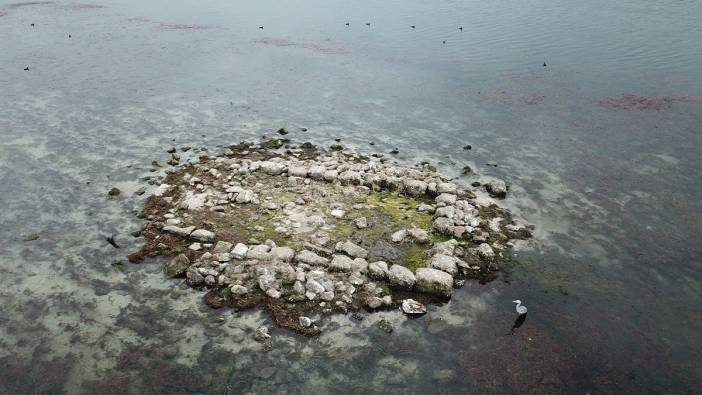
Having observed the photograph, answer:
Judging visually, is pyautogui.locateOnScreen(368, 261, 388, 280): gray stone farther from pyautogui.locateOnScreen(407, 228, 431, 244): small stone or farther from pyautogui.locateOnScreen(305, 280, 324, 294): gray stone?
pyautogui.locateOnScreen(407, 228, 431, 244): small stone

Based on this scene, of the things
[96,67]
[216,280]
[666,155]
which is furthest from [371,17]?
[216,280]

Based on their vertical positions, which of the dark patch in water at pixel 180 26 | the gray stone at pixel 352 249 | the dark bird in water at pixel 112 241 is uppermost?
the dark patch in water at pixel 180 26

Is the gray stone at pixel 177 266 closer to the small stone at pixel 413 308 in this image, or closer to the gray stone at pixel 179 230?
the gray stone at pixel 179 230

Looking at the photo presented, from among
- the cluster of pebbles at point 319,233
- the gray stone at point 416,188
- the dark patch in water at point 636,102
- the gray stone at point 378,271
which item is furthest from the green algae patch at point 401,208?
the dark patch in water at point 636,102

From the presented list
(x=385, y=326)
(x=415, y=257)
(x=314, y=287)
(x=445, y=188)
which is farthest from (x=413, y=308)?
(x=445, y=188)

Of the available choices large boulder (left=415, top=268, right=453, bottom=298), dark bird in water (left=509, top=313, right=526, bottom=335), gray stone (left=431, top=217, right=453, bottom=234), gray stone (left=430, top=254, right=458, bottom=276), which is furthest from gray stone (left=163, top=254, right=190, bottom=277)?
dark bird in water (left=509, top=313, right=526, bottom=335)

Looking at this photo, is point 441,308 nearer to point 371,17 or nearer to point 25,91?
point 25,91
